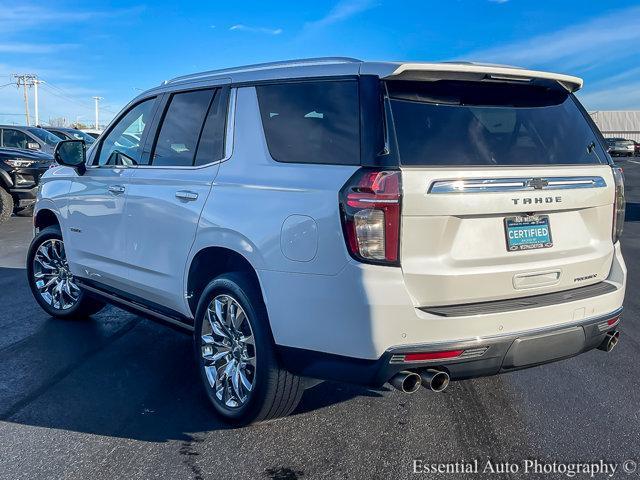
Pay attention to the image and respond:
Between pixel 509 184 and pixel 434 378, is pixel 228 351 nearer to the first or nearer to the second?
pixel 434 378

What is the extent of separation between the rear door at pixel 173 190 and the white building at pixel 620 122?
75.1m

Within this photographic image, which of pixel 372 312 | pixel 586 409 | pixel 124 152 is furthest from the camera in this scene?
pixel 124 152

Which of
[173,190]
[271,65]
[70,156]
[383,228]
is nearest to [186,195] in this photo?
[173,190]

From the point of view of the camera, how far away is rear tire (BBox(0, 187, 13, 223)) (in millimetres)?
12148

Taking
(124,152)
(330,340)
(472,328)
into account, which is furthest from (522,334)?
(124,152)

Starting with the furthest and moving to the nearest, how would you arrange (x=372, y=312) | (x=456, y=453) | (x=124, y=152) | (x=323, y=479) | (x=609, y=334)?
(x=124, y=152)
(x=609, y=334)
(x=456, y=453)
(x=323, y=479)
(x=372, y=312)

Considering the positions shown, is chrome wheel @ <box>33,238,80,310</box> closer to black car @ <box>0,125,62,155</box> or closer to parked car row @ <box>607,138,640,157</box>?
black car @ <box>0,125,62,155</box>

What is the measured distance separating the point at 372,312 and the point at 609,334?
1.57 meters

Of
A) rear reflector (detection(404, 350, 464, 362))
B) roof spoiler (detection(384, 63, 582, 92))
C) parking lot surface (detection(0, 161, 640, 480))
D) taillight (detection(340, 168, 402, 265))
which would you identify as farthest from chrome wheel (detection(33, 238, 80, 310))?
roof spoiler (detection(384, 63, 582, 92))

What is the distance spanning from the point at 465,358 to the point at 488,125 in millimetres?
1216

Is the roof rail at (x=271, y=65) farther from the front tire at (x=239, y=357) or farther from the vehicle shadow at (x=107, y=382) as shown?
the vehicle shadow at (x=107, y=382)

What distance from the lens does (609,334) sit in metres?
3.62

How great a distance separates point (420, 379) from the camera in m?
3.09

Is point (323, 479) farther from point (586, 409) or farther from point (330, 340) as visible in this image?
point (586, 409)
